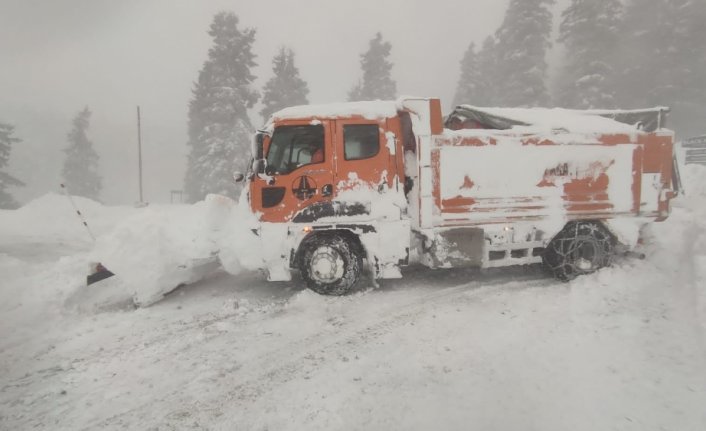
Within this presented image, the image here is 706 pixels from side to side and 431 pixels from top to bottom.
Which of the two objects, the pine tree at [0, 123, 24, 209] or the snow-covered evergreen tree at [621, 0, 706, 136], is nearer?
the snow-covered evergreen tree at [621, 0, 706, 136]

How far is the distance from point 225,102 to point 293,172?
24290mm

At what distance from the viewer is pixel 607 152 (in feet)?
22.2

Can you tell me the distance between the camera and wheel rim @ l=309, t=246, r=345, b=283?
626 centimetres

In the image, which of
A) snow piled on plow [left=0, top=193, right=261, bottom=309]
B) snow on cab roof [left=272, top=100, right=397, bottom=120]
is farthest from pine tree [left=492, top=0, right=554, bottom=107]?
snow piled on plow [left=0, top=193, right=261, bottom=309]

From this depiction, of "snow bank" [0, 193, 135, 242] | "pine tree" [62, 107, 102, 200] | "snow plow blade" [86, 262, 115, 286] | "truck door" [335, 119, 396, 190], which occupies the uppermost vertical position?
"pine tree" [62, 107, 102, 200]

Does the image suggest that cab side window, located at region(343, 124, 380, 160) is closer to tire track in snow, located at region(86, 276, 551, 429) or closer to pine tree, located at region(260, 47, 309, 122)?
tire track in snow, located at region(86, 276, 551, 429)

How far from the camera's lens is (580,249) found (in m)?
6.96

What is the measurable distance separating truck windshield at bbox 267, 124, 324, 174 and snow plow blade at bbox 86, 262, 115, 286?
3094mm

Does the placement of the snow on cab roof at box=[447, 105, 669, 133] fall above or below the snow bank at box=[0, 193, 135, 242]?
above

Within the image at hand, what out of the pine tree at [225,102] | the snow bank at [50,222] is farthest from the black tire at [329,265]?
the pine tree at [225,102]

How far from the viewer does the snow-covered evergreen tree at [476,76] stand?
3838cm

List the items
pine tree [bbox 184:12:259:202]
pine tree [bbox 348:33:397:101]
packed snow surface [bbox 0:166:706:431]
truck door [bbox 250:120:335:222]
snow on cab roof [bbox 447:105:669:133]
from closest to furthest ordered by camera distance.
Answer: packed snow surface [bbox 0:166:706:431]
truck door [bbox 250:120:335:222]
snow on cab roof [bbox 447:105:669:133]
pine tree [bbox 184:12:259:202]
pine tree [bbox 348:33:397:101]

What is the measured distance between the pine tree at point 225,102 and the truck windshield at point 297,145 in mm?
21936

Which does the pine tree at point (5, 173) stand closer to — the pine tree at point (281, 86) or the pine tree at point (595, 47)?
the pine tree at point (281, 86)
